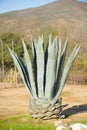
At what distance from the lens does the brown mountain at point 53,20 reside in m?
101

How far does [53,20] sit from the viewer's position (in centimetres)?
11162

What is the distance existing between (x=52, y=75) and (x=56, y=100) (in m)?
0.75

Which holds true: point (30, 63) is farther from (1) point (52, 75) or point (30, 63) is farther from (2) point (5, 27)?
(2) point (5, 27)

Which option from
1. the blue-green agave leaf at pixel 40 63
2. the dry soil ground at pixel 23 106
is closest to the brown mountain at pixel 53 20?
the dry soil ground at pixel 23 106

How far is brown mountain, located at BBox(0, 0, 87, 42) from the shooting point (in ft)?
331

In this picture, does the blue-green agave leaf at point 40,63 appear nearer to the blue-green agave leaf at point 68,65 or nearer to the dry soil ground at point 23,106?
the blue-green agave leaf at point 68,65

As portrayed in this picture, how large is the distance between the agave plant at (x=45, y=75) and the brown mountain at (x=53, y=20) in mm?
77996

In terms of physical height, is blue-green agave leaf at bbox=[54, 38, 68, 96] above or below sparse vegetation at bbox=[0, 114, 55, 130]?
above

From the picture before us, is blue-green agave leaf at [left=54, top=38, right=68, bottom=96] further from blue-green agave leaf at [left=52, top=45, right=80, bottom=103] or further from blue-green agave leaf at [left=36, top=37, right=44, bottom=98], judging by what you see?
blue-green agave leaf at [left=36, top=37, right=44, bottom=98]

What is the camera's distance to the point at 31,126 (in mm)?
10188

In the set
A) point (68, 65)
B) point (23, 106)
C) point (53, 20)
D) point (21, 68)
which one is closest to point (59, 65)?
point (68, 65)

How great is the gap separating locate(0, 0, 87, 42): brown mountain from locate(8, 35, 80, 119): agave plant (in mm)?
77996

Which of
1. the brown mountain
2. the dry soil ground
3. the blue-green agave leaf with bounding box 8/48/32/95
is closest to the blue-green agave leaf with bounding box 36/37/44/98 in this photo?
the blue-green agave leaf with bounding box 8/48/32/95

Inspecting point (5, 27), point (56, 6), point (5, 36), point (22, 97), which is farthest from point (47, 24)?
point (22, 97)
